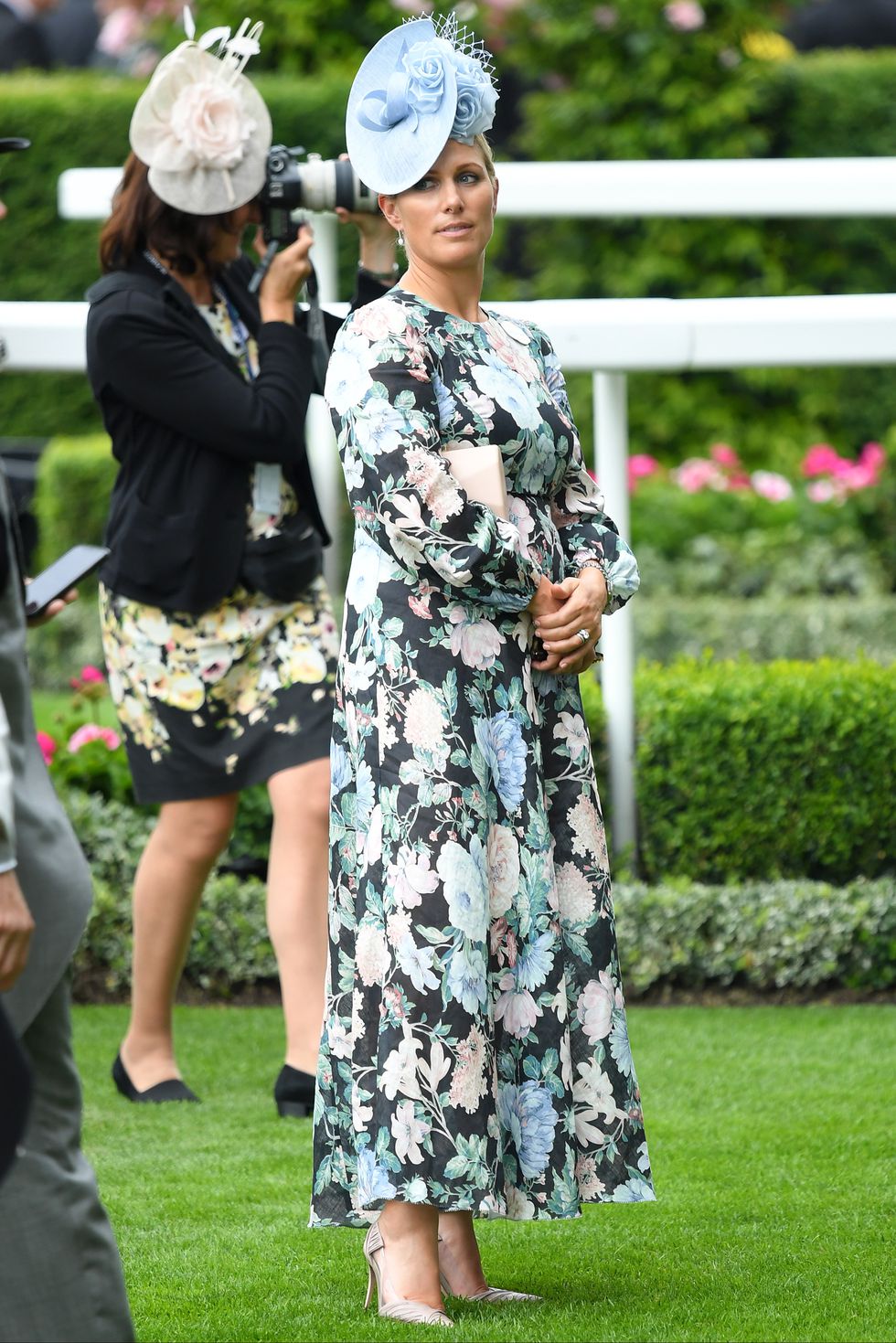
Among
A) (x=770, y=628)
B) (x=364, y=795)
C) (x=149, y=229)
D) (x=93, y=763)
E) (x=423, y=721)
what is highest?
(x=149, y=229)

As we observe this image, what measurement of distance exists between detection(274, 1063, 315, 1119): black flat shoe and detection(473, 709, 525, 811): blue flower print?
1.47m

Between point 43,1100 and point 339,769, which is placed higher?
point 339,769

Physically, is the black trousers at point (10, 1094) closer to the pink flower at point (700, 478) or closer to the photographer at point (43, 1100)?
the photographer at point (43, 1100)

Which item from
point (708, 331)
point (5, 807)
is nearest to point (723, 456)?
point (708, 331)

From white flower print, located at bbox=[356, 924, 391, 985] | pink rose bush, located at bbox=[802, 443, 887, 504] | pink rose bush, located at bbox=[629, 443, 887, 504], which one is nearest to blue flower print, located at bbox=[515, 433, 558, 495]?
white flower print, located at bbox=[356, 924, 391, 985]

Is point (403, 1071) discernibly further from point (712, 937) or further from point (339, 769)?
point (712, 937)

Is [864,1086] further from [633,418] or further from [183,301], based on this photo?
[633,418]

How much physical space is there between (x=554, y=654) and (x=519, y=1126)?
0.74 metres

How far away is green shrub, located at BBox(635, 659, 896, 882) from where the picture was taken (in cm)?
573

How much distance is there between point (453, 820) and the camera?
3211 mm

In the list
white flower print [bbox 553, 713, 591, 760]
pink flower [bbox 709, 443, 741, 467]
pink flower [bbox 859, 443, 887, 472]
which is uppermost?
white flower print [bbox 553, 713, 591, 760]

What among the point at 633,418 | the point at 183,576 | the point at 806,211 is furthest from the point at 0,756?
the point at 633,418

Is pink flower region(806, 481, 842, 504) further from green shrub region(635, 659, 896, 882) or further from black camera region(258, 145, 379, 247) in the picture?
black camera region(258, 145, 379, 247)

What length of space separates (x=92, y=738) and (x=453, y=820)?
131 inches
